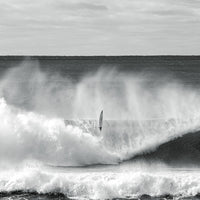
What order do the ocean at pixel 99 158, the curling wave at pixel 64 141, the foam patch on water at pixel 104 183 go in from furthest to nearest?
the curling wave at pixel 64 141 → the ocean at pixel 99 158 → the foam patch on water at pixel 104 183

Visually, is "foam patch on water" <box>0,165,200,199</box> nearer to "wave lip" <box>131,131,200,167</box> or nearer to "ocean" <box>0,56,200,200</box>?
"ocean" <box>0,56,200,200</box>

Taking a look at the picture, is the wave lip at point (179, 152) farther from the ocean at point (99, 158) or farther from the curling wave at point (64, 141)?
the curling wave at point (64, 141)

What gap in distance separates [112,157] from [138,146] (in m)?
2.27

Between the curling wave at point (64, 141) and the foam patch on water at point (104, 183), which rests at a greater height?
the curling wave at point (64, 141)

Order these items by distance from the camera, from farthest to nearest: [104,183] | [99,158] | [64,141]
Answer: [64,141] < [99,158] < [104,183]

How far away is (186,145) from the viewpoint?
77.2 feet

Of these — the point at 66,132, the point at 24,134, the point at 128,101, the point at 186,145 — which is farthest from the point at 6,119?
the point at 128,101

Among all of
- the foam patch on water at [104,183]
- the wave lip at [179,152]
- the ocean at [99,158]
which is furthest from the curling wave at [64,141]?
the foam patch on water at [104,183]

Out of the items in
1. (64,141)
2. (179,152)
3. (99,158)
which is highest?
A: (64,141)

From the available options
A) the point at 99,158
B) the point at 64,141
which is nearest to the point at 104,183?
the point at 99,158

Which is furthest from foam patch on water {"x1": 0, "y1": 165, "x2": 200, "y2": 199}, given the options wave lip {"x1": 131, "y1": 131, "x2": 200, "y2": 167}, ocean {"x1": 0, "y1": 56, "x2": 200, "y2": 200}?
wave lip {"x1": 131, "y1": 131, "x2": 200, "y2": 167}

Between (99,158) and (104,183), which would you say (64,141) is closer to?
(99,158)

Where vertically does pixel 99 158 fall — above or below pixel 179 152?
below

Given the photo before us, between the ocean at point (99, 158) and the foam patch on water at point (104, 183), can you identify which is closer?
the foam patch on water at point (104, 183)
